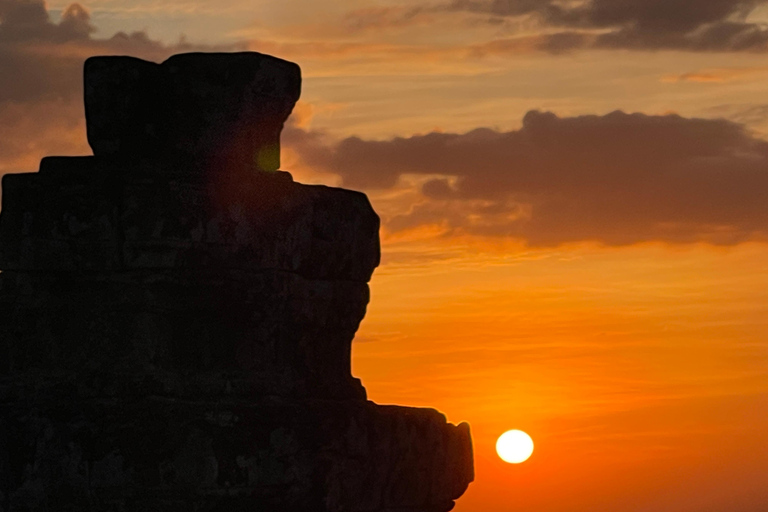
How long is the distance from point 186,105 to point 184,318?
1.40 m

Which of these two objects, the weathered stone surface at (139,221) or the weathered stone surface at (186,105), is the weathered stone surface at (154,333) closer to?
→ the weathered stone surface at (139,221)

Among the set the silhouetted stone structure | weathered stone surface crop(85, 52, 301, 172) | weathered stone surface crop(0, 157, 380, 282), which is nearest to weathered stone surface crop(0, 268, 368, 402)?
the silhouetted stone structure

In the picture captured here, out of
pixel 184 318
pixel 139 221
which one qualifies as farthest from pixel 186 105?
pixel 184 318

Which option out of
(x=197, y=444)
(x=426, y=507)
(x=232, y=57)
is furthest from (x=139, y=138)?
(x=426, y=507)

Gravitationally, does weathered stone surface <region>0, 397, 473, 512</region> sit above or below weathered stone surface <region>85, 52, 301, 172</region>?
below

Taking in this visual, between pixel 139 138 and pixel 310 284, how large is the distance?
1426 millimetres

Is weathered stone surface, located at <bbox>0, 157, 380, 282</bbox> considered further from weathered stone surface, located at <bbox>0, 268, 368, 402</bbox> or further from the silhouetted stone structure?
weathered stone surface, located at <bbox>0, 268, 368, 402</bbox>

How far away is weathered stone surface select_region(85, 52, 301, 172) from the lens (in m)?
9.69

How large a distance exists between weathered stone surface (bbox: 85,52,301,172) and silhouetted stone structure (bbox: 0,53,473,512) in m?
0.01

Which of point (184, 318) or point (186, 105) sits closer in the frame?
point (184, 318)

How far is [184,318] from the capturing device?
30.5 feet

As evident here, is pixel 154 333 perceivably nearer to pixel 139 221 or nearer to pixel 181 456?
pixel 139 221

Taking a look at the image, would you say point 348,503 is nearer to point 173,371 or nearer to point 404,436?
point 404,436

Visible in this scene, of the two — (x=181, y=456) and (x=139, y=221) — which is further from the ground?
(x=139, y=221)
